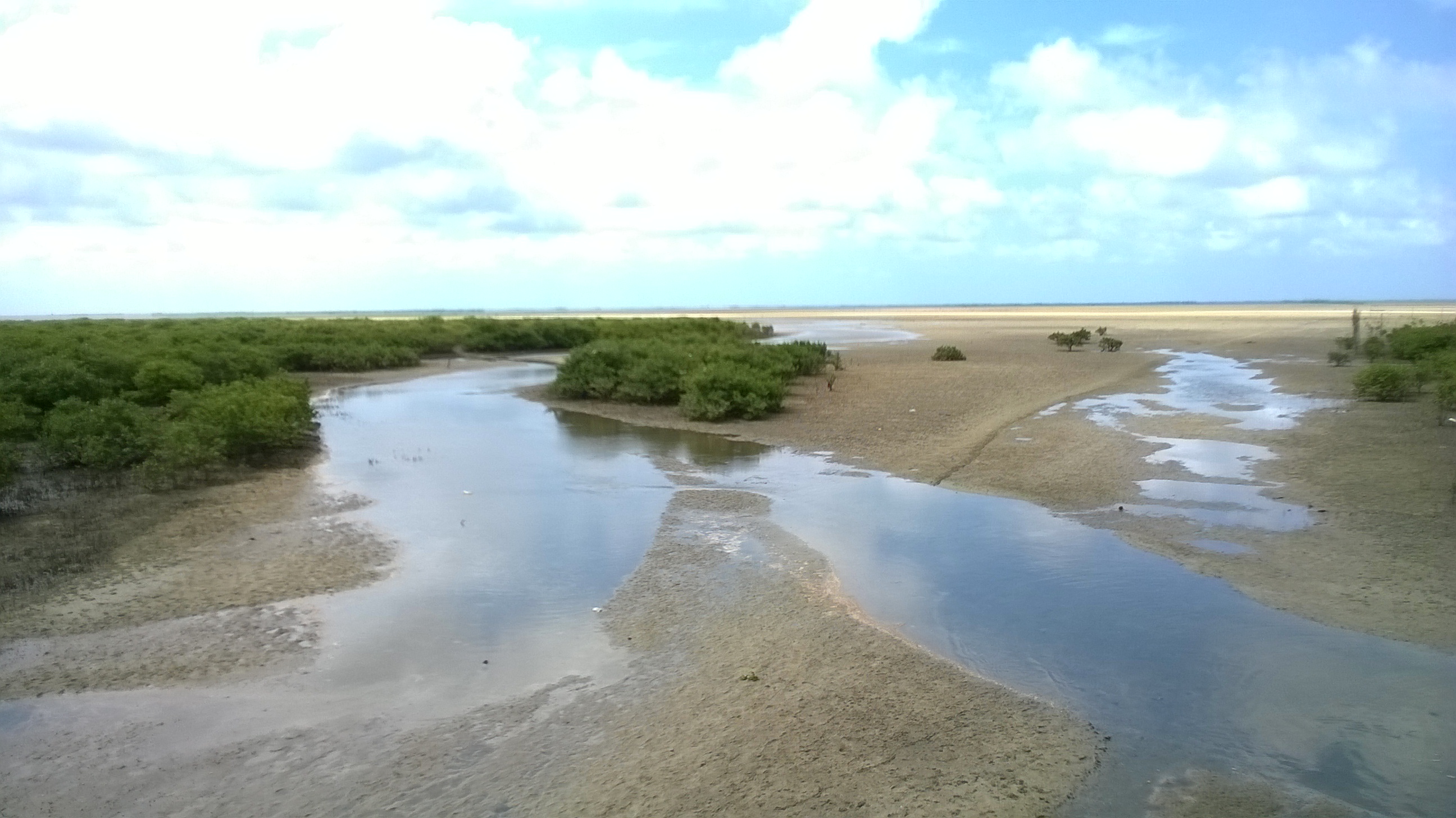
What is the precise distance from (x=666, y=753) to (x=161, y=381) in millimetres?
19246

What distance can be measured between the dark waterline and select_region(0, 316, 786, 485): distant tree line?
2.51 m

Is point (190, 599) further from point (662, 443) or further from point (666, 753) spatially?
point (662, 443)

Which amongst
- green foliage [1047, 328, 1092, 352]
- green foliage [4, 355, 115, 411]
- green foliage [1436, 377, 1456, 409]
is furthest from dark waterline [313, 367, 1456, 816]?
green foliage [1047, 328, 1092, 352]

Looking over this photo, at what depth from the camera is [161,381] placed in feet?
70.6

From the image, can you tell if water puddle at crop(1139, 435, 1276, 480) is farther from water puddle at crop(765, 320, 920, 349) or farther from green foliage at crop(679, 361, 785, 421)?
water puddle at crop(765, 320, 920, 349)

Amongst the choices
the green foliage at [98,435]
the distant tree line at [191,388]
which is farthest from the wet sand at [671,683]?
the distant tree line at [191,388]

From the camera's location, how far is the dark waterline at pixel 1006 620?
21.2ft

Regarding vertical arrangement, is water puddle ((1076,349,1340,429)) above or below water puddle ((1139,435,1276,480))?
above

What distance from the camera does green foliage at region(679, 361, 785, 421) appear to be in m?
22.9

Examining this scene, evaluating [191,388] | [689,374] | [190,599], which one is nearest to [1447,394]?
[689,374]

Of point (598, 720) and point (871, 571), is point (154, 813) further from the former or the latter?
point (871, 571)

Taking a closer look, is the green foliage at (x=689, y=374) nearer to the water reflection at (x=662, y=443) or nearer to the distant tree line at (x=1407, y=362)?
the water reflection at (x=662, y=443)

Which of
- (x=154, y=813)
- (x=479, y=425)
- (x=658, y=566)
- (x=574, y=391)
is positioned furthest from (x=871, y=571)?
(x=574, y=391)

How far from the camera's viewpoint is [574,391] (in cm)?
2839
